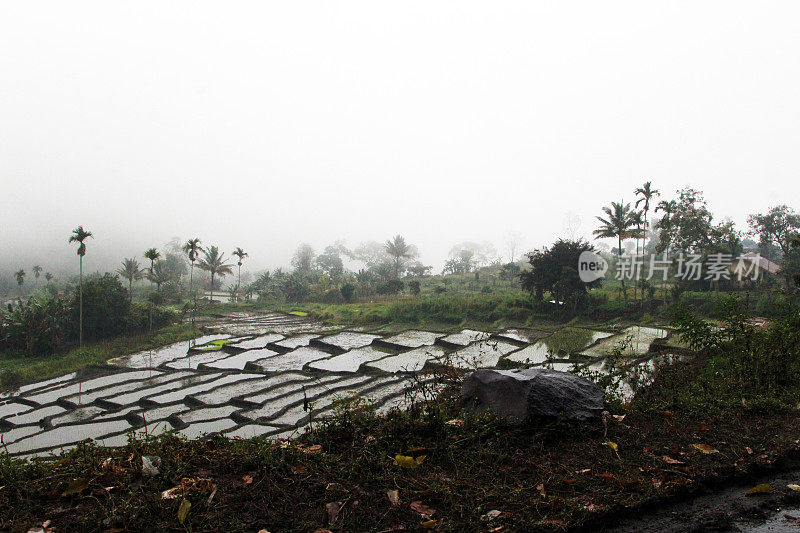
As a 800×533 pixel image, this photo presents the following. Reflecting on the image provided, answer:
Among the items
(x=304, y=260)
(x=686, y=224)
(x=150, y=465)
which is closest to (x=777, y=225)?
(x=686, y=224)

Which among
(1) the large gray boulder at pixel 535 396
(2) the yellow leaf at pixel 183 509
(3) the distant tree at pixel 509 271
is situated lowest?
(3) the distant tree at pixel 509 271

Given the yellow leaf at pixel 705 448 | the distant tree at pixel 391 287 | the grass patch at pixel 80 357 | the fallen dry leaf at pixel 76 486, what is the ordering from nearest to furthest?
the fallen dry leaf at pixel 76 486 → the yellow leaf at pixel 705 448 → the grass patch at pixel 80 357 → the distant tree at pixel 391 287

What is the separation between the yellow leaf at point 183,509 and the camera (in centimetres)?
215

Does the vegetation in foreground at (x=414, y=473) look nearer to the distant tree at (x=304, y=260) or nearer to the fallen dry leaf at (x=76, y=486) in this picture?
the fallen dry leaf at (x=76, y=486)

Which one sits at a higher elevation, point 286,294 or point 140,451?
point 140,451

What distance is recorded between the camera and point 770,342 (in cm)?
551

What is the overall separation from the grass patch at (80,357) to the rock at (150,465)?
1342cm

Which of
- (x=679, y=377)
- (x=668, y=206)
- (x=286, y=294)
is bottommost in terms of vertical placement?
(x=286, y=294)

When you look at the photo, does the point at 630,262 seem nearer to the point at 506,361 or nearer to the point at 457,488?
the point at 506,361

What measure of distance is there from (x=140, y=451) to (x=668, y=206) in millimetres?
25727

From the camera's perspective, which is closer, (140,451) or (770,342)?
(140,451)

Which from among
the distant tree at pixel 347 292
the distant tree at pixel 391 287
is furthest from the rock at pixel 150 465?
the distant tree at pixel 391 287

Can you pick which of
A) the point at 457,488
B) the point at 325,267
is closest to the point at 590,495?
the point at 457,488

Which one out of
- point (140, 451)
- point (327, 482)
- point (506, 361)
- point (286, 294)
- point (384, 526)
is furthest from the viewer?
point (286, 294)
